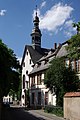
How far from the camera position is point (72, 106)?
27062 millimetres

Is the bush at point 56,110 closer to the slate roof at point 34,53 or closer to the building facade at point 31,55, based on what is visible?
the building facade at point 31,55

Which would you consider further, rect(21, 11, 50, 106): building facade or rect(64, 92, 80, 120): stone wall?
rect(21, 11, 50, 106): building facade

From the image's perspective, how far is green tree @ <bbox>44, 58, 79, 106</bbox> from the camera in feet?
124

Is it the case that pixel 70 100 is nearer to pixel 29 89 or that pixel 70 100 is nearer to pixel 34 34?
pixel 29 89

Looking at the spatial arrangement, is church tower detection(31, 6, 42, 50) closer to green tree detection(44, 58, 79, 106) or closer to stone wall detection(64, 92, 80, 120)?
green tree detection(44, 58, 79, 106)

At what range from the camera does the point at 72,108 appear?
27.0 metres

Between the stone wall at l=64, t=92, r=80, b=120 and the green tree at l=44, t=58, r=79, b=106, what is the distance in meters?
8.58

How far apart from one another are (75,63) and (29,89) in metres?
22.1

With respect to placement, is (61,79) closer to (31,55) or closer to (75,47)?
(75,47)

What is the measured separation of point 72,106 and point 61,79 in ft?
35.7

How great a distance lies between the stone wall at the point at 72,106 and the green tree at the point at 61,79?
8583mm

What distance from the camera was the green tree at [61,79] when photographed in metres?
37.7

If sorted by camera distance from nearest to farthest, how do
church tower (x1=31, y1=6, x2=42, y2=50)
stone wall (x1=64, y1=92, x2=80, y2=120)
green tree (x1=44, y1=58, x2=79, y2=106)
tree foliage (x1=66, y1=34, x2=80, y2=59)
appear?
stone wall (x1=64, y1=92, x2=80, y2=120)
tree foliage (x1=66, y1=34, x2=80, y2=59)
green tree (x1=44, y1=58, x2=79, y2=106)
church tower (x1=31, y1=6, x2=42, y2=50)

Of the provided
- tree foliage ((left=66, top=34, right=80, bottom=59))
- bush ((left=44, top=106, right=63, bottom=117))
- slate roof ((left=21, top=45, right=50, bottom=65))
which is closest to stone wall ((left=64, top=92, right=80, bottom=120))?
tree foliage ((left=66, top=34, right=80, bottom=59))
